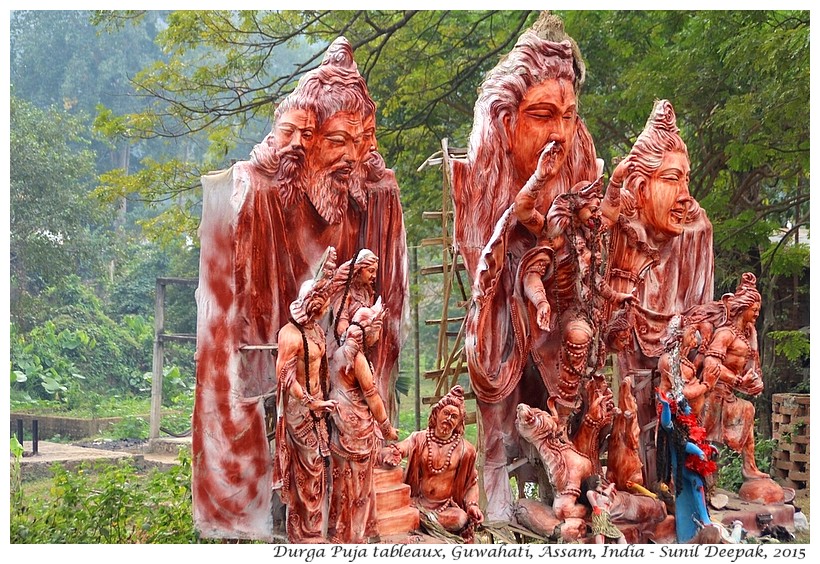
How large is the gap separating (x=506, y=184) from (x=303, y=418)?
6.64 ft

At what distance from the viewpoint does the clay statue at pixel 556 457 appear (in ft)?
20.7

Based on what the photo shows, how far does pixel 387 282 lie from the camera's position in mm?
6301

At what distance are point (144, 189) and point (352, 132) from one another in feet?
13.6

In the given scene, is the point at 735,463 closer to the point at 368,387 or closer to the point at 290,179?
the point at 368,387

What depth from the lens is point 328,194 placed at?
6.07m

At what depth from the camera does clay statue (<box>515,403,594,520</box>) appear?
20.7 ft

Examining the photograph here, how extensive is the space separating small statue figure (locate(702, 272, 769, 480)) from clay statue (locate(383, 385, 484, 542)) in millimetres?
1657

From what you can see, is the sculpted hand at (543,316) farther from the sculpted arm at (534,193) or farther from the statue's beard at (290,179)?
the statue's beard at (290,179)

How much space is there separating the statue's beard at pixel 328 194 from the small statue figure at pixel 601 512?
2.00 meters

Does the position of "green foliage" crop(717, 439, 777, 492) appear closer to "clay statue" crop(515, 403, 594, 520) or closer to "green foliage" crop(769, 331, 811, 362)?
"green foliage" crop(769, 331, 811, 362)

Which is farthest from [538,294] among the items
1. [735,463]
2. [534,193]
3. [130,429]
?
[130,429]

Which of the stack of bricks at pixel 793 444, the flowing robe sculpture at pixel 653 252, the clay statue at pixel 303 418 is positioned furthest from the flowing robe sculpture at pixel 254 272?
the stack of bricks at pixel 793 444

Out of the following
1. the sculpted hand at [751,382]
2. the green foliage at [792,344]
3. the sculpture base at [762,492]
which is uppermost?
the green foliage at [792,344]

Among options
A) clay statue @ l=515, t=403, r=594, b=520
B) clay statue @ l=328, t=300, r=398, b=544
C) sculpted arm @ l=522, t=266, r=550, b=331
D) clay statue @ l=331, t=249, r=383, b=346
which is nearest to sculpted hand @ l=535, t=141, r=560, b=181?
sculpted arm @ l=522, t=266, r=550, b=331
